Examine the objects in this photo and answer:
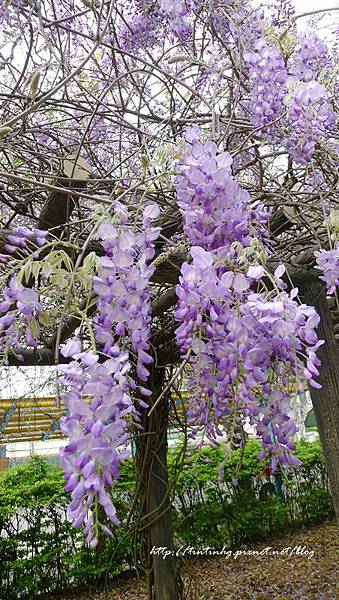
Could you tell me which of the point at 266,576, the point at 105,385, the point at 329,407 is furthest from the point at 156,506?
the point at 105,385

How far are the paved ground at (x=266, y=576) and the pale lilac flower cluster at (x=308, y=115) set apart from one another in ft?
11.4

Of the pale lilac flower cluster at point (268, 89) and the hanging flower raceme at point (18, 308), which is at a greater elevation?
the pale lilac flower cluster at point (268, 89)

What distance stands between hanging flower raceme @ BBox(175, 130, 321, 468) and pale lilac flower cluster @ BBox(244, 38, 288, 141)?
63 cm

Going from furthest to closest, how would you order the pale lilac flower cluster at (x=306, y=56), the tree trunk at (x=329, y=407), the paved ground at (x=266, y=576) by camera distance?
1. the paved ground at (x=266, y=576)
2. the tree trunk at (x=329, y=407)
3. the pale lilac flower cluster at (x=306, y=56)

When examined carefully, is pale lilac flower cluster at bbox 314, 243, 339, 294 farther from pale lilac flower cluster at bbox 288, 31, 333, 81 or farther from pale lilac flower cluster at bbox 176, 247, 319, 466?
pale lilac flower cluster at bbox 288, 31, 333, 81

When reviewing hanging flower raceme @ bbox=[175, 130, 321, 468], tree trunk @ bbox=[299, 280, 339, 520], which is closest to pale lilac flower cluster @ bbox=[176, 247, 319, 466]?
hanging flower raceme @ bbox=[175, 130, 321, 468]

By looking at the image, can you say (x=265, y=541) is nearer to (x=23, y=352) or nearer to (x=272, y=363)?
(x=23, y=352)

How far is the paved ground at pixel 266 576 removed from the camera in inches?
173

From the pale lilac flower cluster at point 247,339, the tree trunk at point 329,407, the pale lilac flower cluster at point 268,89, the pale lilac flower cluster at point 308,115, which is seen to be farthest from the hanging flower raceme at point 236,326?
the tree trunk at point 329,407

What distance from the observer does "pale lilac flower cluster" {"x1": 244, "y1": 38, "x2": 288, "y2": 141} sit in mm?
1554

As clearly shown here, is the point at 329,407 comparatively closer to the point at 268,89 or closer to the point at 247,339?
the point at 268,89

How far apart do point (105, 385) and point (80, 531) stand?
473cm

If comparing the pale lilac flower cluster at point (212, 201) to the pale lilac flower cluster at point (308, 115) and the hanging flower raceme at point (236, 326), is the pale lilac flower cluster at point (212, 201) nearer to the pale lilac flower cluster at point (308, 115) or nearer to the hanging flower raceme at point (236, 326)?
the hanging flower raceme at point (236, 326)

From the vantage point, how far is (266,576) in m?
4.91
